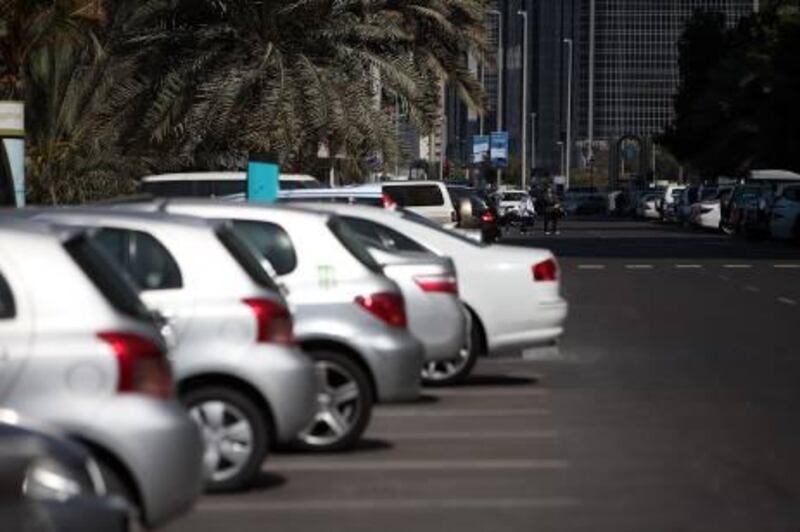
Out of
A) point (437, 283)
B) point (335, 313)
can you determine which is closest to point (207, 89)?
point (437, 283)

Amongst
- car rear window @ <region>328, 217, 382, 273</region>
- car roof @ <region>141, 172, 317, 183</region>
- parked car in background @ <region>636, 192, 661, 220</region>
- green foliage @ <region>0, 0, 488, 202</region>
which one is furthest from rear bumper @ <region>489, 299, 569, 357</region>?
parked car in background @ <region>636, 192, 661, 220</region>

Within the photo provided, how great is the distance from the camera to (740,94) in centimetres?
8444

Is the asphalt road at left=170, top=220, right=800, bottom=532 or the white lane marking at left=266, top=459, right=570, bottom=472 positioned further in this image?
the white lane marking at left=266, top=459, right=570, bottom=472

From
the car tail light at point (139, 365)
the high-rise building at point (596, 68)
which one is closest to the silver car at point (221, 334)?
the car tail light at point (139, 365)

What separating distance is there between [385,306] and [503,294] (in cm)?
438

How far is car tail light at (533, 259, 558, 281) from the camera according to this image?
1648 cm

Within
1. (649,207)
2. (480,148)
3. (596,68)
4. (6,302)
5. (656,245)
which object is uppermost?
(596,68)

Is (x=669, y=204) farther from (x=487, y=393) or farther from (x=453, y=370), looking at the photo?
(x=487, y=393)

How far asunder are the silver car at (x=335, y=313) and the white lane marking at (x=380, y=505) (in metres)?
1.56

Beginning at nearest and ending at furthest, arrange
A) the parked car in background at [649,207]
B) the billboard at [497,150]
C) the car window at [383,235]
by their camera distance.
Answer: the car window at [383,235]
the parked car in background at [649,207]
the billboard at [497,150]

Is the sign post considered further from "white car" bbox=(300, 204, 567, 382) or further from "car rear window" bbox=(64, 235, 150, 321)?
"car rear window" bbox=(64, 235, 150, 321)

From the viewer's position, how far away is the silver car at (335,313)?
11969mm

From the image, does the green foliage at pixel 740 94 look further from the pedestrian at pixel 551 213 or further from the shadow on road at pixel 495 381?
the shadow on road at pixel 495 381

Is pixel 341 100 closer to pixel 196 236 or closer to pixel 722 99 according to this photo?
pixel 196 236
